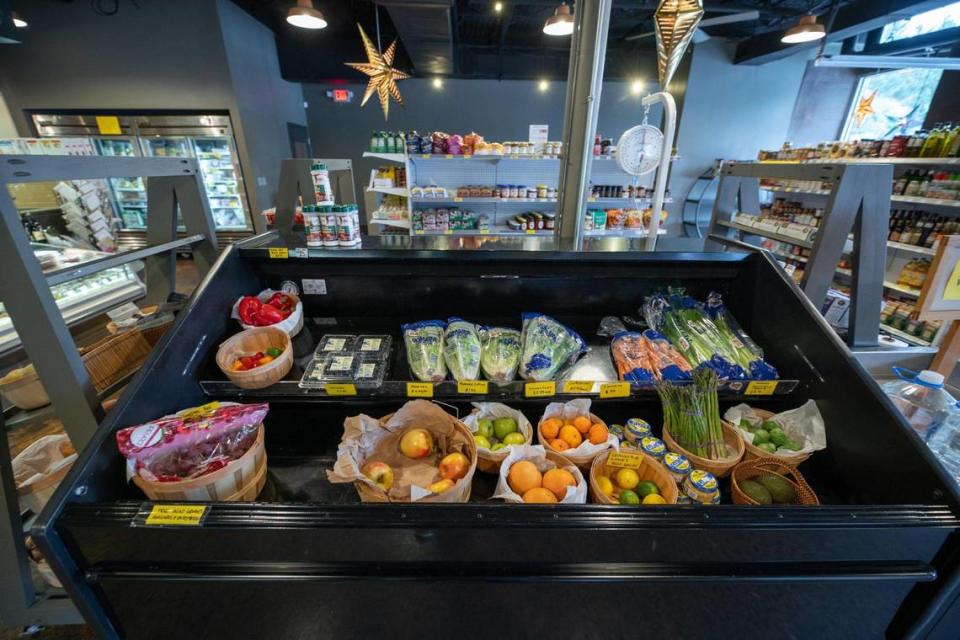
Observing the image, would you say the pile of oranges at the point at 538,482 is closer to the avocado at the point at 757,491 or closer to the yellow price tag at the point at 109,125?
the avocado at the point at 757,491

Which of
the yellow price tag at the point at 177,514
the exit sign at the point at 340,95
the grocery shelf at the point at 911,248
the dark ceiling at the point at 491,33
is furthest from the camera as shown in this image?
the exit sign at the point at 340,95

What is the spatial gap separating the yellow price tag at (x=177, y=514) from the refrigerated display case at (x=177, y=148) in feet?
21.1

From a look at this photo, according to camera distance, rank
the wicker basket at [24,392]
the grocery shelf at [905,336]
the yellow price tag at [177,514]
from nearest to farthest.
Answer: the yellow price tag at [177,514], the wicker basket at [24,392], the grocery shelf at [905,336]

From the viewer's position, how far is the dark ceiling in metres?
5.13

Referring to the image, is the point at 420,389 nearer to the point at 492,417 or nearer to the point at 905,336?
the point at 492,417

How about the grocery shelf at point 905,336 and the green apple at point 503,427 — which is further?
the grocery shelf at point 905,336

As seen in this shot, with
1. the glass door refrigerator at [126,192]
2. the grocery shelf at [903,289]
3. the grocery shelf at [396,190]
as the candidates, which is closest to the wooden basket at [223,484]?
the grocery shelf at [396,190]

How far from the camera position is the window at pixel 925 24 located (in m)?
4.80

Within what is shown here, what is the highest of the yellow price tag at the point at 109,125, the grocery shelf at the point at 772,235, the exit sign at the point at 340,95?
the exit sign at the point at 340,95

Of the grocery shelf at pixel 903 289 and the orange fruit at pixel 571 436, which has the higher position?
the orange fruit at pixel 571 436

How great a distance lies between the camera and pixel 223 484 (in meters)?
0.94

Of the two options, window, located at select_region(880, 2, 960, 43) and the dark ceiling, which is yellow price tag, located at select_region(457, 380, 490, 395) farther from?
window, located at select_region(880, 2, 960, 43)

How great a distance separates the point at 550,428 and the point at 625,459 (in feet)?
0.78

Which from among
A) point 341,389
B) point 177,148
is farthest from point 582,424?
point 177,148
